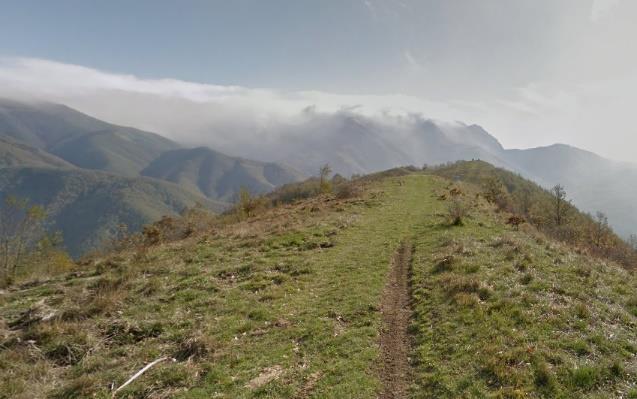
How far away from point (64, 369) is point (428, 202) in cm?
4043

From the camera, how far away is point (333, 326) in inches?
514

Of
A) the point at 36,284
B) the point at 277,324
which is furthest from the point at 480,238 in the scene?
the point at 36,284

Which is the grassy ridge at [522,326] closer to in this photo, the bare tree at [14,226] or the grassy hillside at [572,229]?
the grassy hillside at [572,229]

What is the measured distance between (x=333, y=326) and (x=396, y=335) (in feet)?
7.53

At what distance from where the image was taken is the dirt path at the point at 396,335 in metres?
9.61

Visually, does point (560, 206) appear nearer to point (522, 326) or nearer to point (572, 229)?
point (572, 229)

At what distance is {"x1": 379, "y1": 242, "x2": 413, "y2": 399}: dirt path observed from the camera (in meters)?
9.61

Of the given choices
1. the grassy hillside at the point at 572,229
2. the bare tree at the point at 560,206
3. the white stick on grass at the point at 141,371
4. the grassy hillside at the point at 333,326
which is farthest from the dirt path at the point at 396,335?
the bare tree at the point at 560,206

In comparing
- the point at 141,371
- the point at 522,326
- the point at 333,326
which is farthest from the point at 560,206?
the point at 141,371

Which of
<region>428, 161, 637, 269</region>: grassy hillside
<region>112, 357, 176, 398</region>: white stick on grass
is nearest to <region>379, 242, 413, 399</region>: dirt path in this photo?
<region>112, 357, 176, 398</region>: white stick on grass

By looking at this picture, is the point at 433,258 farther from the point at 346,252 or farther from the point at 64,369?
the point at 64,369

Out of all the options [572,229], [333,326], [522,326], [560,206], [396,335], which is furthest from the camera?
[560,206]

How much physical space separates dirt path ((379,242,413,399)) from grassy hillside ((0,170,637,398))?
0.06 m

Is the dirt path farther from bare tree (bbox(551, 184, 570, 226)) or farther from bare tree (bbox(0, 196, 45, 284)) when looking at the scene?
bare tree (bbox(551, 184, 570, 226))
